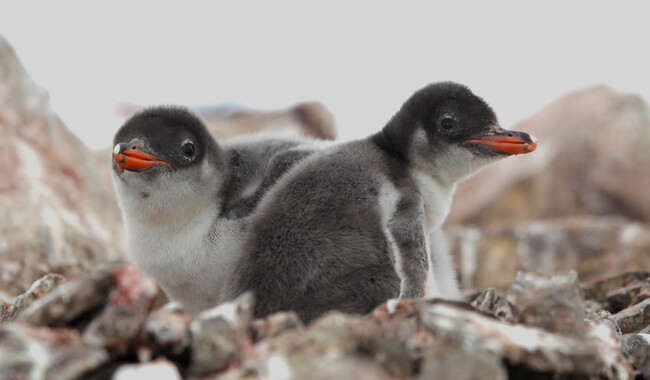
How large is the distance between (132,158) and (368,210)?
1.20 m

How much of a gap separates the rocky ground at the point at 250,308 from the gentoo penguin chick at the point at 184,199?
21.5 inches

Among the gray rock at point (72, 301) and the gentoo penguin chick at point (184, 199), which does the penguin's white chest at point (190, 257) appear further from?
the gray rock at point (72, 301)

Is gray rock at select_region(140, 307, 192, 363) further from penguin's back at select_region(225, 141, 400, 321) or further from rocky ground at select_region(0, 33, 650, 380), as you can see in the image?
penguin's back at select_region(225, 141, 400, 321)

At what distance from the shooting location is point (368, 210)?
10.9 feet

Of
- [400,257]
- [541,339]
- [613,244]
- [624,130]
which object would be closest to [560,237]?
[613,244]

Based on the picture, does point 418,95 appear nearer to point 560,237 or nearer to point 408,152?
point 408,152

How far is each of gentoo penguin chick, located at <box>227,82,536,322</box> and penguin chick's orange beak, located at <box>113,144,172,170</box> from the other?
592 mm

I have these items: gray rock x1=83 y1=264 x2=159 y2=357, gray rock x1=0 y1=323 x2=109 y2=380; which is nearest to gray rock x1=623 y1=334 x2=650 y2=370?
gray rock x1=83 y1=264 x2=159 y2=357

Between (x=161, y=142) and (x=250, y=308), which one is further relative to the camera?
(x=161, y=142)

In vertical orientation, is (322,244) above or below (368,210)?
below

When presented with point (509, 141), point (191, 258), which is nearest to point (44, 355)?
point (191, 258)

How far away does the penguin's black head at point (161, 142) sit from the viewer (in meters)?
3.55

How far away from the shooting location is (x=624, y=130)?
40.5 ft

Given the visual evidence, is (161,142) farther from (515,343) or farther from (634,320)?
(634,320)
